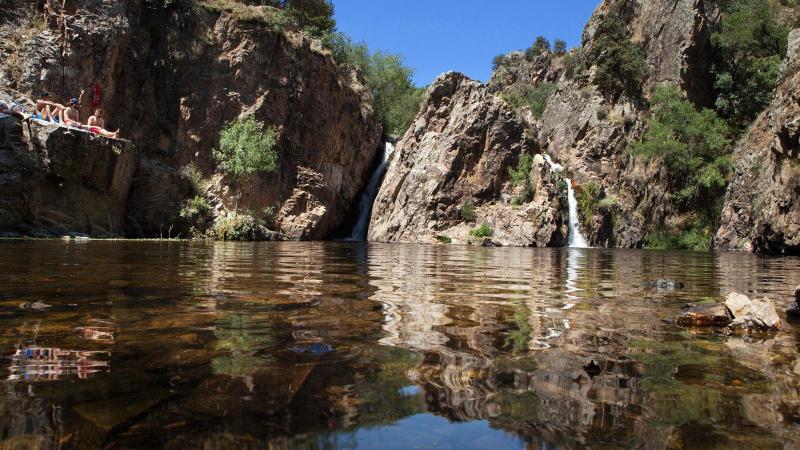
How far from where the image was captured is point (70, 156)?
21062 millimetres

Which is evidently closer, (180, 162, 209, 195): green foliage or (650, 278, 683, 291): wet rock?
(650, 278, 683, 291): wet rock

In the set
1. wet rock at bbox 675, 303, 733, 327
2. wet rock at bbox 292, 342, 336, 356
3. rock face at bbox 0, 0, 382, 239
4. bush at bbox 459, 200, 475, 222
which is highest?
rock face at bbox 0, 0, 382, 239

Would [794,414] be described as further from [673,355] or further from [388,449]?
[388,449]

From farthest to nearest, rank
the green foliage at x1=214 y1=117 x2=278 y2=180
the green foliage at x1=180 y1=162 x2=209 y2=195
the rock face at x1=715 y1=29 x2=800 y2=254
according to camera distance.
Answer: the green foliage at x1=214 y1=117 x2=278 y2=180 → the green foliage at x1=180 y1=162 x2=209 y2=195 → the rock face at x1=715 y1=29 x2=800 y2=254

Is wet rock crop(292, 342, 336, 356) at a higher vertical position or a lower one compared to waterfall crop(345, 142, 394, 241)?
lower

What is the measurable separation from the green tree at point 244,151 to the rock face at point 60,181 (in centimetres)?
690

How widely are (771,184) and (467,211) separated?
1794cm

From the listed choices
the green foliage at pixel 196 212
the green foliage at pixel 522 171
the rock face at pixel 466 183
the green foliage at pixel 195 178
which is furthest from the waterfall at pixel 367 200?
the green foliage at pixel 196 212

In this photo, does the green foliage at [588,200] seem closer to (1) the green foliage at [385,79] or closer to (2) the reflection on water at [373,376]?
(1) the green foliage at [385,79]

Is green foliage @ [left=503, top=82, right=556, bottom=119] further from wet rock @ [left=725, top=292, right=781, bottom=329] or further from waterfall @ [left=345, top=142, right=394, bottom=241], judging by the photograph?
wet rock @ [left=725, top=292, right=781, bottom=329]

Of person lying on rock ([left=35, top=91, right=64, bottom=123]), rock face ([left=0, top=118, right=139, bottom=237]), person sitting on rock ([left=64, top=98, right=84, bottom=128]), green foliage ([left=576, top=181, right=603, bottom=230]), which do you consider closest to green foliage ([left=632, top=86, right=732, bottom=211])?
green foliage ([left=576, top=181, right=603, bottom=230])

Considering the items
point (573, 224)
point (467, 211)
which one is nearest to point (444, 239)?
point (467, 211)

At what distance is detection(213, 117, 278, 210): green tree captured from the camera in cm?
3088

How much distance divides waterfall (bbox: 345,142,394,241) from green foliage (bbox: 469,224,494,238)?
388 inches
